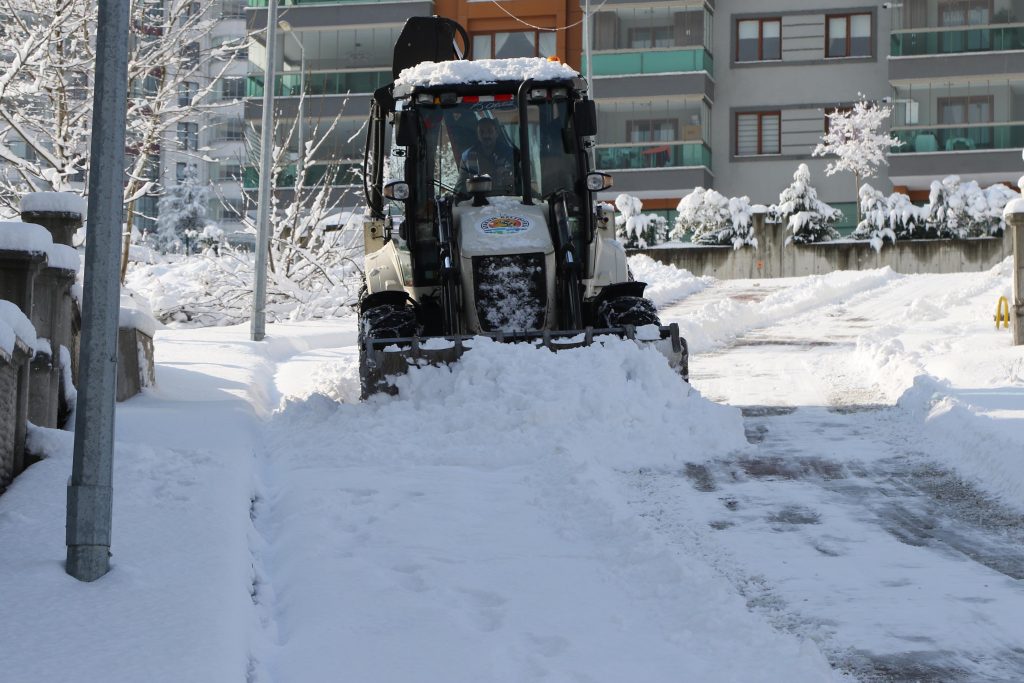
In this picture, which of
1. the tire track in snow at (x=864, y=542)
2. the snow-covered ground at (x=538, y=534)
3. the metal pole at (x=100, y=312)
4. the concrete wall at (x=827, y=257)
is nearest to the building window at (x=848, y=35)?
the concrete wall at (x=827, y=257)

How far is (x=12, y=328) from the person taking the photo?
739 cm

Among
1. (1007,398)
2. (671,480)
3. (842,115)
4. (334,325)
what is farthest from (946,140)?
(671,480)

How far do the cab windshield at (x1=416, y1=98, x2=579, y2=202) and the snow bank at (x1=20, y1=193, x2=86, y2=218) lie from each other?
2913mm

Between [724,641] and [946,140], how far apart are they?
42.6 meters

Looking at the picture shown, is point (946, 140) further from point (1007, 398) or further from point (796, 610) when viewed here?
point (796, 610)

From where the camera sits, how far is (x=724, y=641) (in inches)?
215

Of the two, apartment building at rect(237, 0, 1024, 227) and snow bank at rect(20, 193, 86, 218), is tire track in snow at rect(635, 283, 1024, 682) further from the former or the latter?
apartment building at rect(237, 0, 1024, 227)

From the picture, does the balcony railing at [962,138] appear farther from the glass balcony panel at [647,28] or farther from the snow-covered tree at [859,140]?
the glass balcony panel at [647,28]

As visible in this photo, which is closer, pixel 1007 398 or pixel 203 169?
pixel 1007 398

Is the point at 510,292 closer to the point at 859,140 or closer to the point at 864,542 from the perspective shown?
the point at 864,542

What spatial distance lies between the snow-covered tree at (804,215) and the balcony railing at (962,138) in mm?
7739

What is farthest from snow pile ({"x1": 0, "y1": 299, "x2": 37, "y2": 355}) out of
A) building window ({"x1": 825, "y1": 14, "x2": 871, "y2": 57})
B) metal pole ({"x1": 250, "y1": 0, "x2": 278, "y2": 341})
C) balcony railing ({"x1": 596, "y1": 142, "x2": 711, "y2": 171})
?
building window ({"x1": 825, "y1": 14, "x2": 871, "y2": 57})

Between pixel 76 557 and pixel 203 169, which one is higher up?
pixel 203 169

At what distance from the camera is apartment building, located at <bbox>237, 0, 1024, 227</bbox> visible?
4538 centimetres
